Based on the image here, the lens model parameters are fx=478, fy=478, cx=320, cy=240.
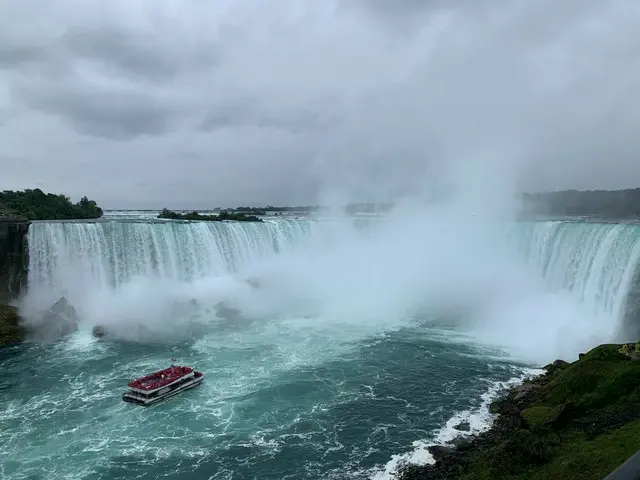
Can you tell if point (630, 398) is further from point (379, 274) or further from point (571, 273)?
point (379, 274)

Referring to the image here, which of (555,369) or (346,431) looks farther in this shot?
(555,369)

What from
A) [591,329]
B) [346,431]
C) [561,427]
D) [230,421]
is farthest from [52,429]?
[591,329]

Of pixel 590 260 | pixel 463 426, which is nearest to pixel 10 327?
pixel 463 426

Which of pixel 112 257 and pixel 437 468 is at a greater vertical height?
pixel 112 257

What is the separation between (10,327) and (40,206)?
33.2 metres

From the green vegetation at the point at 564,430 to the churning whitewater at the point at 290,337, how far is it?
3.61 ft

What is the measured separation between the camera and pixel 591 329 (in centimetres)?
2497

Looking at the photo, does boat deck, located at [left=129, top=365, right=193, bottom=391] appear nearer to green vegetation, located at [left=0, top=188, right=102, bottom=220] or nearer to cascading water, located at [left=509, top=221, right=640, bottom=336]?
cascading water, located at [left=509, top=221, right=640, bottom=336]

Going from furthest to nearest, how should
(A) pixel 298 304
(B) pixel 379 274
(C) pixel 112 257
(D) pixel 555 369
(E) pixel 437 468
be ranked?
(B) pixel 379 274
(A) pixel 298 304
(C) pixel 112 257
(D) pixel 555 369
(E) pixel 437 468

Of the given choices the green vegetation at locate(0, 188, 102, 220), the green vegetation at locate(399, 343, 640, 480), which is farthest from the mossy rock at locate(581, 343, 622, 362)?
the green vegetation at locate(0, 188, 102, 220)

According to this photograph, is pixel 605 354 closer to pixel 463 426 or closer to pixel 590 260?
pixel 463 426

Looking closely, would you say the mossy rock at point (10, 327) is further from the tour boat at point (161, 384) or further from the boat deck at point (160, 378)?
the boat deck at point (160, 378)

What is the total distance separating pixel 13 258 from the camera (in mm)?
31656

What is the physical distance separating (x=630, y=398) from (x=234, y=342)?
1906 cm
